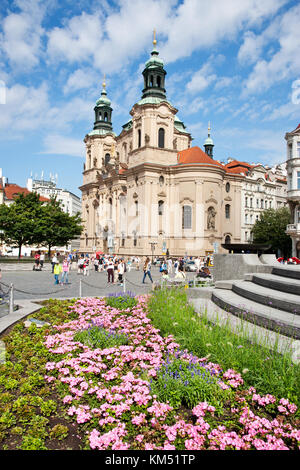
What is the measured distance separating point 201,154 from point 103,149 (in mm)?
24601

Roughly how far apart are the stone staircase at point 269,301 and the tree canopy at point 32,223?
39188mm

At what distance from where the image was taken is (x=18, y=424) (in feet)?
14.9

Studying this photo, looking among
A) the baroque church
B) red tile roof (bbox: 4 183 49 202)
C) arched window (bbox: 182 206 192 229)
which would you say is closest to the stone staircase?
the baroque church

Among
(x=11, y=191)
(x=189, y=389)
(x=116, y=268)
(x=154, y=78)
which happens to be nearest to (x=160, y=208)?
(x=154, y=78)

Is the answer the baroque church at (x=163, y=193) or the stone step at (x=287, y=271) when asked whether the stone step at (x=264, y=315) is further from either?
the baroque church at (x=163, y=193)

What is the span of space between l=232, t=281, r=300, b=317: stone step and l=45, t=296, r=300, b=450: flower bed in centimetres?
266

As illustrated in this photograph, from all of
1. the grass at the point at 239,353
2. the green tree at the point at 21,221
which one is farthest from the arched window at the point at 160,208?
the grass at the point at 239,353

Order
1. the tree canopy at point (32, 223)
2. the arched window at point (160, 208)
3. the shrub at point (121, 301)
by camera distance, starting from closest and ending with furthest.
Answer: the shrub at point (121, 301), the tree canopy at point (32, 223), the arched window at point (160, 208)

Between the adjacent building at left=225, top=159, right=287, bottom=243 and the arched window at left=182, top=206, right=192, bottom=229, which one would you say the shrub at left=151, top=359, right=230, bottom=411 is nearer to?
the arched window at left=182, top=206, right=192, bottom=229

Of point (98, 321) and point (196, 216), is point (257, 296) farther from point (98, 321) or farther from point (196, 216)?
point (196, 216)

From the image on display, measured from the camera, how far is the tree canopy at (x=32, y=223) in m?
46.4

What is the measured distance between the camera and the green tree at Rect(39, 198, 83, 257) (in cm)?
4906

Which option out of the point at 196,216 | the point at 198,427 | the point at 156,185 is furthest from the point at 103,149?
the point at 198,427

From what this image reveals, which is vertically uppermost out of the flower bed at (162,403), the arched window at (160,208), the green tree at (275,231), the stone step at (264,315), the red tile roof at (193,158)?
the red tile roof at (193,158)
